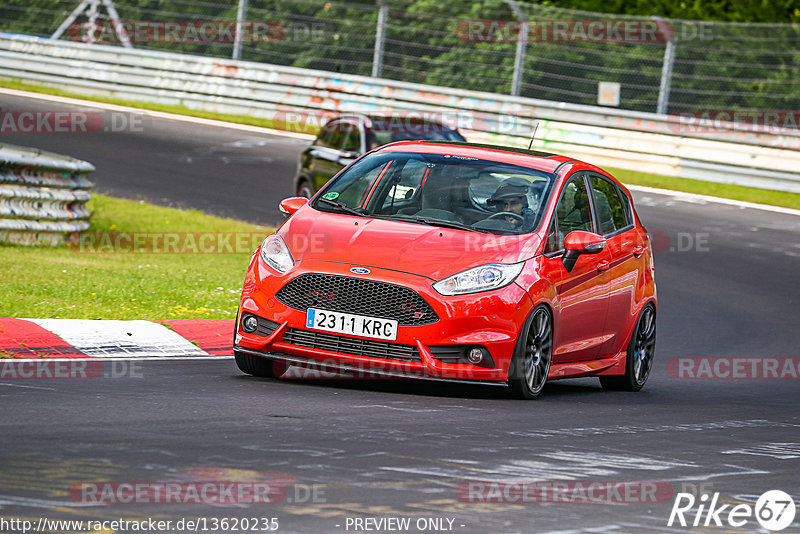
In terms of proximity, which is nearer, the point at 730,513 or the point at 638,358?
the point at 730,513

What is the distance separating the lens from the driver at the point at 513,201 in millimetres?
9477

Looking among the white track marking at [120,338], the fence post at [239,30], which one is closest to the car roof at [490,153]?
the white track marking at [120,338]

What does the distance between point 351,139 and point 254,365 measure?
10.9 metres

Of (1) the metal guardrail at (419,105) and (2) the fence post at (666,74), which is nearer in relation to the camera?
(1) the metal guardrail at (419,105)

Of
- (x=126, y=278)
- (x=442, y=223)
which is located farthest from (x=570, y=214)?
(x=126, y=278)

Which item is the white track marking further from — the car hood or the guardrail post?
the guardrail post

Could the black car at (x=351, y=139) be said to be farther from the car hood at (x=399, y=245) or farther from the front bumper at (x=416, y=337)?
the front bumper at (x=416, y=337)

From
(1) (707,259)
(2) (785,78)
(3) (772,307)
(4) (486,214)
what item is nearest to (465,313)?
(4) (486,214)

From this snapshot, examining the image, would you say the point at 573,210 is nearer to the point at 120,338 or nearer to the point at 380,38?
the point at 120,338

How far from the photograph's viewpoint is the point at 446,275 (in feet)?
28.3

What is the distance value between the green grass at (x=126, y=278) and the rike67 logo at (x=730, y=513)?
619cm

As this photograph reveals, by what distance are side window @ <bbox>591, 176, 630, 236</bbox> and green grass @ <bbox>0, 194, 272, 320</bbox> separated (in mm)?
3477

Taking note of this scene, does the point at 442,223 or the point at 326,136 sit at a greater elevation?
the point at 442,223

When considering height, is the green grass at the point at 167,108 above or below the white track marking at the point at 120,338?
above
